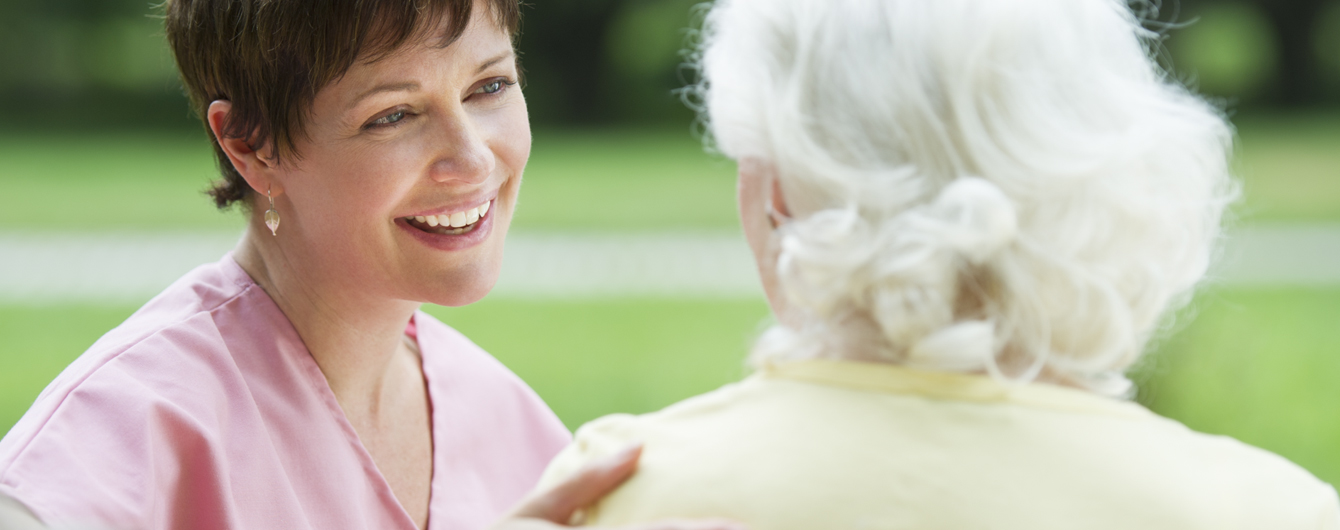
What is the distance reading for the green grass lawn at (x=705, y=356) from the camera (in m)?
5.63

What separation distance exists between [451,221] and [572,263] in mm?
9066

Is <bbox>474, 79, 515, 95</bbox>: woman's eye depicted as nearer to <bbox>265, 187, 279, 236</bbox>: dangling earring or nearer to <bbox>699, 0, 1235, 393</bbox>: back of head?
<bbox>265, 187, 279, 236</bbox>: dangling earring

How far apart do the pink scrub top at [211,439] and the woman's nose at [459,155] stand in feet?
1.23

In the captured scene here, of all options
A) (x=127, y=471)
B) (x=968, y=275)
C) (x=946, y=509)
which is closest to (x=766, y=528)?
(x=946, y=509)

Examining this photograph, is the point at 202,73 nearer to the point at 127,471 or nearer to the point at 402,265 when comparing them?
the point at 402,265

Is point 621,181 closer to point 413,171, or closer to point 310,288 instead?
point 310,288

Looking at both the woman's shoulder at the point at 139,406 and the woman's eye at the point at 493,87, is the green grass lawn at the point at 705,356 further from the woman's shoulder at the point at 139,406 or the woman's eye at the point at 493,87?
the woman's shoulder at the point at 139,406

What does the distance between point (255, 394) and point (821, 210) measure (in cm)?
107

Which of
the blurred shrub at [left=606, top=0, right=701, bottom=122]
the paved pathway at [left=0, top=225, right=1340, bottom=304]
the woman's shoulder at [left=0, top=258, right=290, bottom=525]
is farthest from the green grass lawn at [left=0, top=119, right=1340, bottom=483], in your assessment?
the blurred shrub at [left=606, top=0, right=701, bottom=122]

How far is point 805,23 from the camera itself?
4.25 ft

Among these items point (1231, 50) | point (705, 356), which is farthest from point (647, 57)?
point (705, 356)

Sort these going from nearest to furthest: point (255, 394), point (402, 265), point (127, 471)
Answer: point (127, 471) < point (255, 394) < point (402, 265)

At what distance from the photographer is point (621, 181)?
58.3 feet

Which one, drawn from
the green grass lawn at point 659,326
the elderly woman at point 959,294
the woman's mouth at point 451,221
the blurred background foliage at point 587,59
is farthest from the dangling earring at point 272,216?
the blurred background foliage at point 587,59
